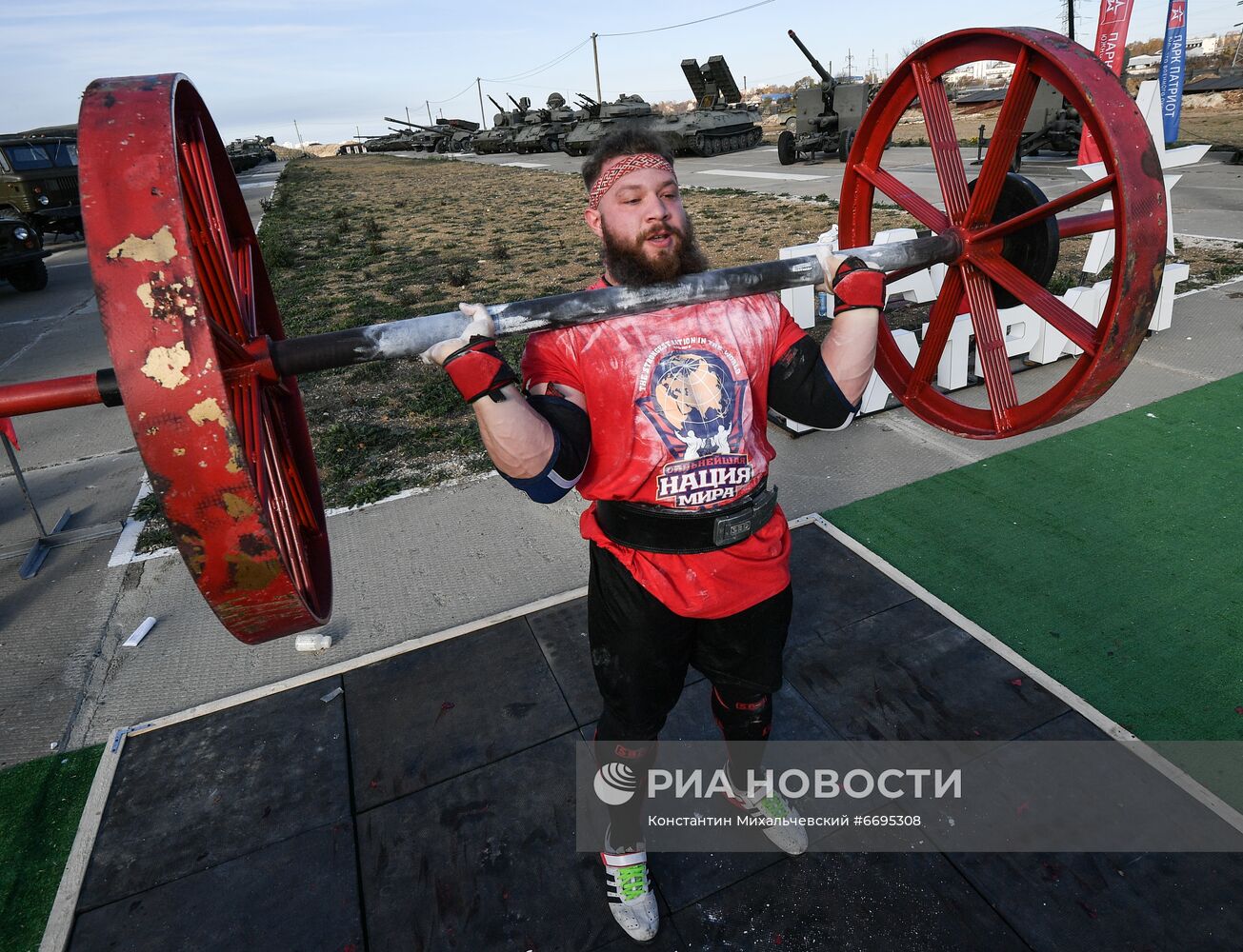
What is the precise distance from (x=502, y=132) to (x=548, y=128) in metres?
4.68

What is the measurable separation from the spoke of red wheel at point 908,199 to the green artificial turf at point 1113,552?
168 centimetres

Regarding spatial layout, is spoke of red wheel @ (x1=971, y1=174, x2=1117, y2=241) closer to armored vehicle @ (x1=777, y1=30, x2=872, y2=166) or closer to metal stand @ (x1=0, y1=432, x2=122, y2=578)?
metal stand @ (x1=0, y1=432, x2=122, y2=578)

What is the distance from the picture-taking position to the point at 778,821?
2295mm

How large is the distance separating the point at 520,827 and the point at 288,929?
708 mm

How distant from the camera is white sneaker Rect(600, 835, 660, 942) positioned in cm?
206

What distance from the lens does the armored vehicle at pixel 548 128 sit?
109 feet

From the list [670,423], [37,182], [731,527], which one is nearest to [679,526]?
[731,527]

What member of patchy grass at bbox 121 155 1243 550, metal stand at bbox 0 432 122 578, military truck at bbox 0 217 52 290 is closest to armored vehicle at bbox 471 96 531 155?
patchy grass at bbox 121 155 1243 550

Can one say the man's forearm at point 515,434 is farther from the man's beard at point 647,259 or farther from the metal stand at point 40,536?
the metal stand at point 40,536

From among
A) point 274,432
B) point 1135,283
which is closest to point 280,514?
point 274,432

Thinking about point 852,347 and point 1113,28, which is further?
point 1113,28

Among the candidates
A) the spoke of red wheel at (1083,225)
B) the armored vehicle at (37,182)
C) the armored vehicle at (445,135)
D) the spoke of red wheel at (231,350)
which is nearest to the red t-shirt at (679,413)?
the spoke of red wheel at (231,350)

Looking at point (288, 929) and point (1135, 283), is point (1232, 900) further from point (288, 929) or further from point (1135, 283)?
point (288, 929)

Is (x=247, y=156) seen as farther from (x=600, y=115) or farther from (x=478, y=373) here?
(x=478, y=373)
